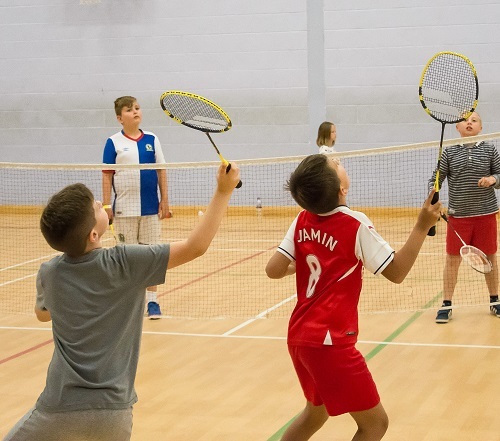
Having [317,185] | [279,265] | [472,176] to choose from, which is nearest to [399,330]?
[472,176]

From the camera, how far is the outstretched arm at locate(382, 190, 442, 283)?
3.18 meters

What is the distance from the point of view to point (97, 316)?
2.88 metres

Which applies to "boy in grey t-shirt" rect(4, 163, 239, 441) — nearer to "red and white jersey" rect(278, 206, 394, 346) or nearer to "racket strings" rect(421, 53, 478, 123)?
"red and white jersey" rect(278, 206, 394, 346)

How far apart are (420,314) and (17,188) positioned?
939 cm

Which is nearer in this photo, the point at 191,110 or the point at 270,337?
the point at 191,110

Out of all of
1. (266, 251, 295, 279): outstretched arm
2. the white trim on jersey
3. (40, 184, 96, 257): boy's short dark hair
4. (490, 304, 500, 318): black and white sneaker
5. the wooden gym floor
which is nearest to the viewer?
(40, 184, 96, 257): boy's short dark hair

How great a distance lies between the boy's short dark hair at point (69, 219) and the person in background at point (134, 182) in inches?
179

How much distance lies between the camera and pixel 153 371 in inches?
238

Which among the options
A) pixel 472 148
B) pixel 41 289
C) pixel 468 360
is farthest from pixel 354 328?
pixel 472 148

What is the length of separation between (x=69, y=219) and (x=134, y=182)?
15.2 feet

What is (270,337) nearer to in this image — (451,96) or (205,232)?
(451,96)

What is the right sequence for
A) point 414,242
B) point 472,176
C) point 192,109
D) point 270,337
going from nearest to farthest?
point 414,242 → point 192,109 → point 270,337 → point 472,176

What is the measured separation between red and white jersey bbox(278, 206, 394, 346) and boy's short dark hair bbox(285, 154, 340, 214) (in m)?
0.08

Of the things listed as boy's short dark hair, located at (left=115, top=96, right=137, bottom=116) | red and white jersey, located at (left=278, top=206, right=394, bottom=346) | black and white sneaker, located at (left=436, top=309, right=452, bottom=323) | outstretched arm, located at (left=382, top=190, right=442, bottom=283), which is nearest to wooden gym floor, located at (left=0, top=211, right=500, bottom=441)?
black and white sneaker, located at (left=436, top=309, right=452, bottom=323)
